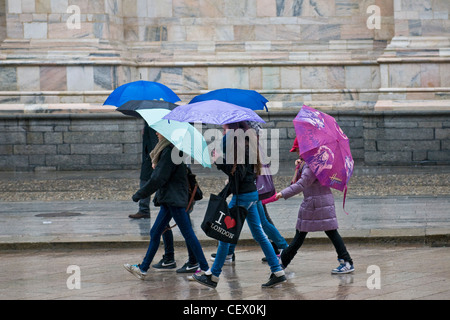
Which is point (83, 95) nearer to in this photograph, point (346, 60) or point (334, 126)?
point (346, 60)

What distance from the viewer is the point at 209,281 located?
24.9 feet

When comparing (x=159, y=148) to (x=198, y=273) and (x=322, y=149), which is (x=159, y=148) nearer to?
(x=198, y=273)

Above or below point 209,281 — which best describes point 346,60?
above

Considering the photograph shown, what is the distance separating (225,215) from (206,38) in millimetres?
12834

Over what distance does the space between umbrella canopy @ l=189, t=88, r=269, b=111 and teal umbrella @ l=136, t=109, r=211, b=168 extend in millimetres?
427

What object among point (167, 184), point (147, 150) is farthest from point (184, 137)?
point (147, 150)

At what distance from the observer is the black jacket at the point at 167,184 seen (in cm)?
809

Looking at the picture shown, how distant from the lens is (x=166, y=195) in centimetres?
823

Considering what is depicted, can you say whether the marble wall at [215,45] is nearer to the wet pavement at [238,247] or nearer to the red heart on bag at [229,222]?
the wet pavement at [238,247]

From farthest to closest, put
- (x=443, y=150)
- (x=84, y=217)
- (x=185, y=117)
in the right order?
(x=443, y=150)
(x=84, y=217)
(x=185, y=117)

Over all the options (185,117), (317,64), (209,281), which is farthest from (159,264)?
(317,64)

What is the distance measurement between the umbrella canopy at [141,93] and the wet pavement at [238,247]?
1623 mm

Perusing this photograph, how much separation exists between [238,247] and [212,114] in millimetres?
2706

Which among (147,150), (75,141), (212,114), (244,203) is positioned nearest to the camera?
(212,114)
